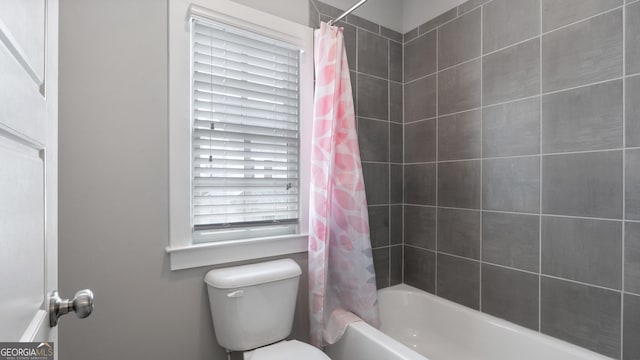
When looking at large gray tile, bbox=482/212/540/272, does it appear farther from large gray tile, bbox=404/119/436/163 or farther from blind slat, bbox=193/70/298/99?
blind slat, bbox=193/70/298/99

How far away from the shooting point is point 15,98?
0.38 metres

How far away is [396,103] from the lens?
2086 millimetres

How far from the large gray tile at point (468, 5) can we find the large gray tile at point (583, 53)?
0.45m

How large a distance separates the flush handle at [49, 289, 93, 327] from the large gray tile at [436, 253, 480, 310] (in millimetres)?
1769

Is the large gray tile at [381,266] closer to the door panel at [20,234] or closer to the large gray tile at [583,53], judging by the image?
the large gray tile at [583,53]

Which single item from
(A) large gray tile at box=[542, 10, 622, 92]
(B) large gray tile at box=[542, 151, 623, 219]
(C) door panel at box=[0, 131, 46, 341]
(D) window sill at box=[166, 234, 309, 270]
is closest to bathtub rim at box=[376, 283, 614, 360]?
(B) large gray tile at box=[542, 151, 623, 219]

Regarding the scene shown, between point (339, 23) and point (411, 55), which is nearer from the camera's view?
point (339, 23)

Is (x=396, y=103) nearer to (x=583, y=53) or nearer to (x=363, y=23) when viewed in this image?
(x=363, y=23)

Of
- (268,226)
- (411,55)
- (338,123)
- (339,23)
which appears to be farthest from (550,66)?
(268,226)

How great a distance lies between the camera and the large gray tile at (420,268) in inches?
75.9

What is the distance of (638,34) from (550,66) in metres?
0.28

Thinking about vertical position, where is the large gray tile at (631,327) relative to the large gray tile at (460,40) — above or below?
below

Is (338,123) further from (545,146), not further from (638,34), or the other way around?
(638,34)

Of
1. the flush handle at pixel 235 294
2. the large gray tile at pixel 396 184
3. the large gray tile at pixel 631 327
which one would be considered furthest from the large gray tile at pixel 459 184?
the flush handle at pixel 235 294
